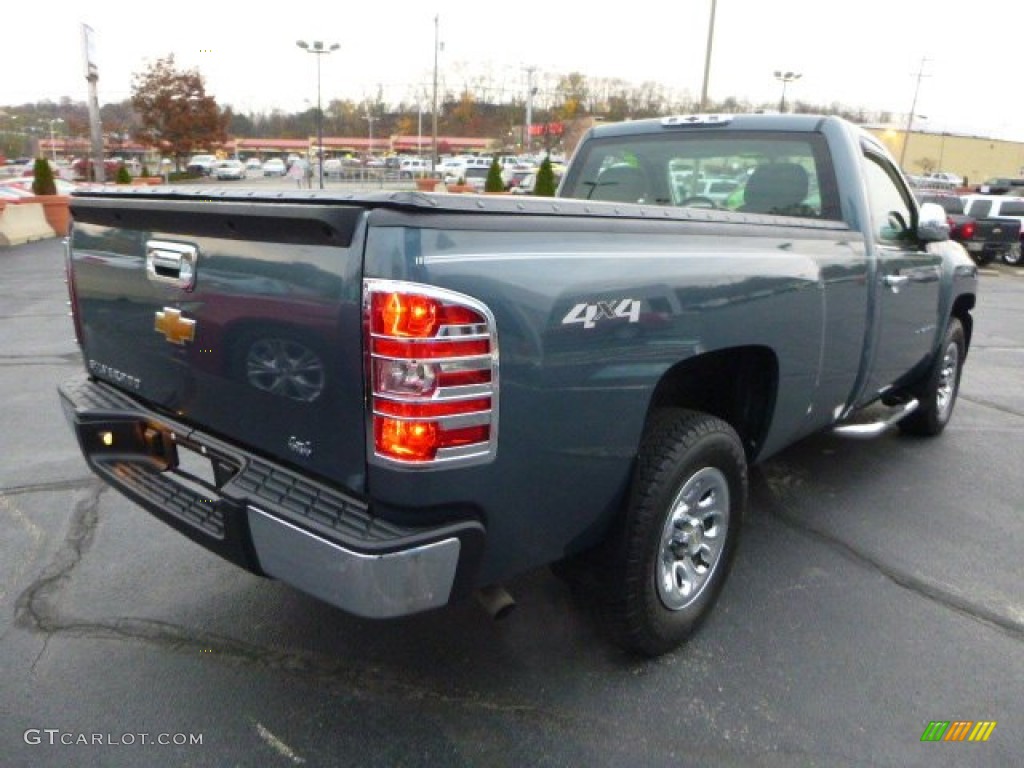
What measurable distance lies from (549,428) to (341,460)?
1.82 feet

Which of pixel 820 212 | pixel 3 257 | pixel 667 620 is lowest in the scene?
pixel 3 257

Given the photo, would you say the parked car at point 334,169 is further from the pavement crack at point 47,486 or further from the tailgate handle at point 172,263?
the tailgate handle at point 172,263

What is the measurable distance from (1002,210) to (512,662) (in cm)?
2125

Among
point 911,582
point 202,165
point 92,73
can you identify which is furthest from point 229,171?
point 911,582

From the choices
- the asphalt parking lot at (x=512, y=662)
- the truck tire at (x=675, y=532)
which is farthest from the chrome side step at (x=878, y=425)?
the truck tire at (x=675, y=532)

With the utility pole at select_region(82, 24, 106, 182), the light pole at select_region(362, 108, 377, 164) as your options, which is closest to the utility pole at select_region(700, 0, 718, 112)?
the utility pole at select_region(82, 24, 106, 182)

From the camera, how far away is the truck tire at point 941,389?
5.23 metres

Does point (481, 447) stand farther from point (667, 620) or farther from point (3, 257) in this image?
point (3, 257)

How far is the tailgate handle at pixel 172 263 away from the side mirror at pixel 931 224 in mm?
3699

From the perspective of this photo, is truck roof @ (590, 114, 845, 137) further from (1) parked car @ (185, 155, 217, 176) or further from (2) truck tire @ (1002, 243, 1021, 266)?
(1) parked car @ (185, 155, 217, 176)

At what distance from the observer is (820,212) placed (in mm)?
3887

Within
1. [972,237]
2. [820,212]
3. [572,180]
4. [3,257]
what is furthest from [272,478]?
[972,237]

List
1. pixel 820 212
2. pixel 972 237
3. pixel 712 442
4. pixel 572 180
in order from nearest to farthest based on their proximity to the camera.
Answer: pixel 712 442
pixel 820 212
pixel 572 180
pixel 972 237

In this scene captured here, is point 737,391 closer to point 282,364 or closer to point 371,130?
point 282,364
